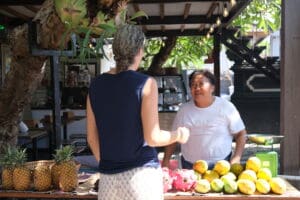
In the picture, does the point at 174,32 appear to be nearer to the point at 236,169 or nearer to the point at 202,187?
the point at 236,169

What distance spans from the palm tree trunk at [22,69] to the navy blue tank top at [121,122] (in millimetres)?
680

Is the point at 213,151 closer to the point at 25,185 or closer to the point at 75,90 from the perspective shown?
the point at 25,185

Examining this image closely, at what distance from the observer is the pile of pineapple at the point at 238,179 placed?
118 inches

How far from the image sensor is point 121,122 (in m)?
2.42

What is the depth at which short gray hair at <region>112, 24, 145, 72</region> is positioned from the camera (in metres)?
2.46

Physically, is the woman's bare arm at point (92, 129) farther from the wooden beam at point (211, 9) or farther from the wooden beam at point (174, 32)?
the wooden beam at point (174, 32)

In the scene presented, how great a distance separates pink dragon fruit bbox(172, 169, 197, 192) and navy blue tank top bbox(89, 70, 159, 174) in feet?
1.85

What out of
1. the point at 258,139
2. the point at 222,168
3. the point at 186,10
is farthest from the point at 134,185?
the point at 186,10

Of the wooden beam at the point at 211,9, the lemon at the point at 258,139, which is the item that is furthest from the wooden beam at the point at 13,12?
the lemon at the point at 258,139

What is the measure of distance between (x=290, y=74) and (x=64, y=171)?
200cm

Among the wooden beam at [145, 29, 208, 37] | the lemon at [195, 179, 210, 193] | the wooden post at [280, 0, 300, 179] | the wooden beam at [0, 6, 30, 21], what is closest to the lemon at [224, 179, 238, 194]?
the lemon at [195, 179, 210, 193]

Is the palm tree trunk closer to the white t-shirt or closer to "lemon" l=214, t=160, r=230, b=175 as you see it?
the white t-shirt

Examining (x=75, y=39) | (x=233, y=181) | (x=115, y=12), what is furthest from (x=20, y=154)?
(x=233, y=181)

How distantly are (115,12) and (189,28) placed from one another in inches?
309
